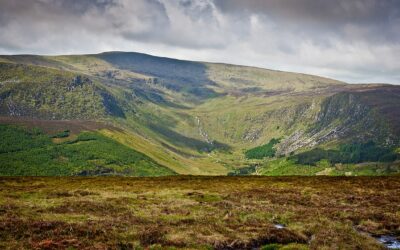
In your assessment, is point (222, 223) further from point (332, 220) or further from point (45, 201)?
point (45, 201)

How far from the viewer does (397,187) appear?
6475 cm

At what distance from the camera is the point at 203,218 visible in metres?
38.8

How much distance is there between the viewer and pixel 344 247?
2852 cm

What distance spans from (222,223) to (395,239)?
45.3ft

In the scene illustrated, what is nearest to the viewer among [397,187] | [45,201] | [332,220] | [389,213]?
[332,220]

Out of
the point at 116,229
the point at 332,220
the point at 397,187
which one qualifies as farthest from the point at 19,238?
the point at 397,187

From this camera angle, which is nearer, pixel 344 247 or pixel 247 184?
pixel 344 247

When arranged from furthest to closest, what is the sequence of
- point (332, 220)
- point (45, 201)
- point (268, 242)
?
point (45, 201), point (332, 220), point (268, 242)

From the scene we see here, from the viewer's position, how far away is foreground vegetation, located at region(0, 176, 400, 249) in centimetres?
2922

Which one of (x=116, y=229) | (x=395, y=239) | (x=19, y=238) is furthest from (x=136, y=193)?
(x=395, y=239)

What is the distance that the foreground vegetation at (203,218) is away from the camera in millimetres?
29219

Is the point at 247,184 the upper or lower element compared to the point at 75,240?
lower

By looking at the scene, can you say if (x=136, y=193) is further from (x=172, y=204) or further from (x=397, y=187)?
(x=397, y=187)

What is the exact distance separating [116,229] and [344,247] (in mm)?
16606
